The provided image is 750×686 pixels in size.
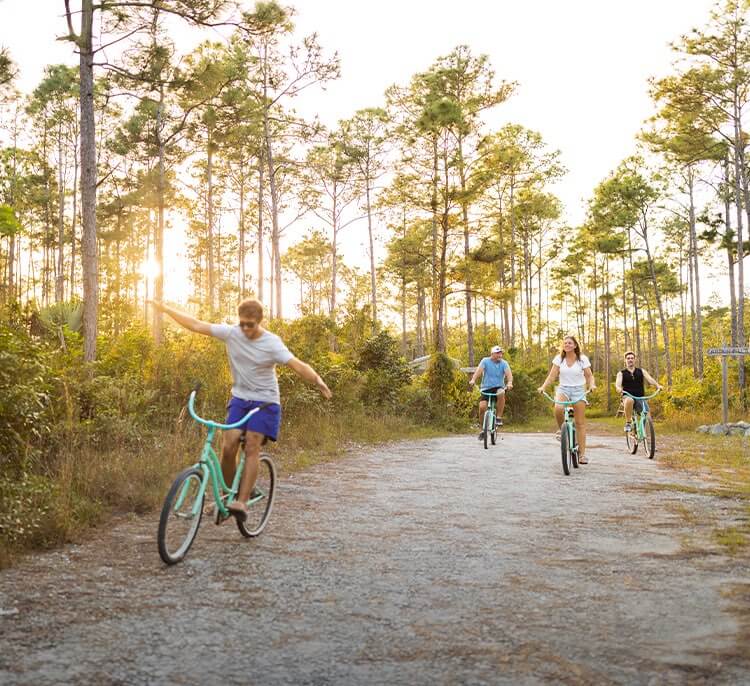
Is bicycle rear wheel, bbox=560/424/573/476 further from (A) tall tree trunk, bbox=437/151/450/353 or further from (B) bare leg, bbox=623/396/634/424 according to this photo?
(A) tall tree trunk, bbox=437/151/450/353

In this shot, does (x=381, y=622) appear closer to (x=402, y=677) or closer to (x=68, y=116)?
(x=402, y=677)

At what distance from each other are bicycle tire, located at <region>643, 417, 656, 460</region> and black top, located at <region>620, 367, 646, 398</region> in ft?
1.97

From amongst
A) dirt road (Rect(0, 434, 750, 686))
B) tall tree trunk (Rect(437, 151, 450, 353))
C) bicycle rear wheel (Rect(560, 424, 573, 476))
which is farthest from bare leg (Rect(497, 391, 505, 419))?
tall tree trunk (Rect(437, 151, 450, 353))

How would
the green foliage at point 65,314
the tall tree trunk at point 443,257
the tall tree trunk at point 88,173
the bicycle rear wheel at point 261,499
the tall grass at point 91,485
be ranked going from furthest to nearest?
the tall tree trunk at point 443,257
the green foliage at point 65,314
the tall tree trunk at point 88,173
the bicycle rear wheel at point 261,499
the tall grass at point 91,485

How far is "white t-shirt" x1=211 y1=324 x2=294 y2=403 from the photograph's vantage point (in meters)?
6.14

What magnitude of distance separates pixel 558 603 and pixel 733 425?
59.6 feet

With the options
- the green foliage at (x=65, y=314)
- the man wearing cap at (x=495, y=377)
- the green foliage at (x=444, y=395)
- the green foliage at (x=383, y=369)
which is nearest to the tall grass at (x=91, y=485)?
the man wearing cap at (x=495, y=377)

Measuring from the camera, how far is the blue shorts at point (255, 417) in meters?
6.10

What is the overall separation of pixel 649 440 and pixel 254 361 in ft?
33.8

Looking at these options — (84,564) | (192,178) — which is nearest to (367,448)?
(84,564)

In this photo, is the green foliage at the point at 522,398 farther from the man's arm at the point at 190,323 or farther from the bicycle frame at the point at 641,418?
the man's arm at the point at 190,323

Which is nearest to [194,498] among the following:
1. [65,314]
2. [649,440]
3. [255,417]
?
[255,417]

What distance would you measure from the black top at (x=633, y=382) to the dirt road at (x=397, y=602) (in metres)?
6.72

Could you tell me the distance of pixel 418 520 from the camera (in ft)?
24.7
